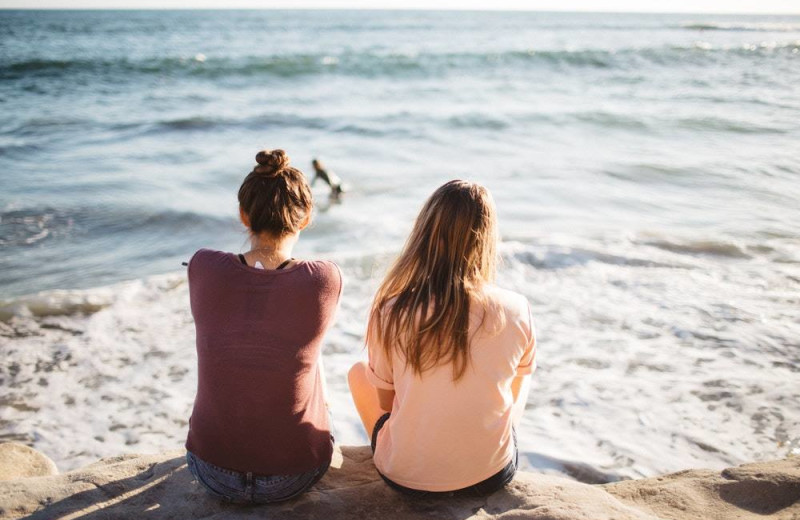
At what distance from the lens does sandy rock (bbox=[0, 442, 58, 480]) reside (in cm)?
268

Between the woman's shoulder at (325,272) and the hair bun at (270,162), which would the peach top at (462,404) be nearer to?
the woman's shoulder at (325,272)

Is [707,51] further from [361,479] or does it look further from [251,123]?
[361,479]

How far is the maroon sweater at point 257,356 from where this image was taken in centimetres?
191

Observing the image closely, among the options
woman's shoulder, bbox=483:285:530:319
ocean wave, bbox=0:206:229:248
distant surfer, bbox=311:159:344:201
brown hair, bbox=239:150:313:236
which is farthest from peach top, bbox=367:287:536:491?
distant surfer, bbox=311:159:344:201

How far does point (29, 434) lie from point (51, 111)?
11884 millimetres

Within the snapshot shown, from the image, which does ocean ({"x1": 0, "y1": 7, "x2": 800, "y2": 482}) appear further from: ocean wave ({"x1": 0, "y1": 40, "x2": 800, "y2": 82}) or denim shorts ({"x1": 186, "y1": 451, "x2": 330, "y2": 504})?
ocean wave ({"x1": 0, "y1": 40, "x2": 800, "y2": 82})

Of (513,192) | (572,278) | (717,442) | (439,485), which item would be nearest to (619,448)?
(717,442)

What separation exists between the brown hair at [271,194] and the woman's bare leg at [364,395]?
69cm

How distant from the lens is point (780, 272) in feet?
17.6

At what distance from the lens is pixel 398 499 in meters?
2.26

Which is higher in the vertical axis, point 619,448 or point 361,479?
point 361,479

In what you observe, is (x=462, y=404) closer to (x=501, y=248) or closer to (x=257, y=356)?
(x=257, y=356)

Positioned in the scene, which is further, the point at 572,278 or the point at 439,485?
the point at 572,278

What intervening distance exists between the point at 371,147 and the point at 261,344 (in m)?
9.30
